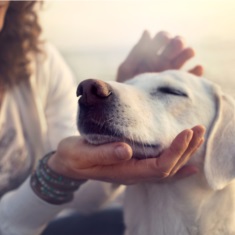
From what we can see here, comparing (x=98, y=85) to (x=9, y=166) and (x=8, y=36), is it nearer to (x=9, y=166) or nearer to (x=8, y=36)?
(x=9, y=166)

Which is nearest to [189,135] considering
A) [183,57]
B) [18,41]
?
[183,57]

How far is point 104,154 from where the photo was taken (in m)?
1.12

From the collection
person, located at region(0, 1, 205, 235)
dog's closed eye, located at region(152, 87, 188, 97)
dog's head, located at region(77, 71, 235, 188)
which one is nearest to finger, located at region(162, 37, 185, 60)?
person, located at region(0, 1, 205, 235)

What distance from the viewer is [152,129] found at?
3.98 ft

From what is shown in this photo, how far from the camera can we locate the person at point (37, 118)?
61.2 inches

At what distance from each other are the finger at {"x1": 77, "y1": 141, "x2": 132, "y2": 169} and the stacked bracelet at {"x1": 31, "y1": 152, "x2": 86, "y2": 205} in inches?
9.4

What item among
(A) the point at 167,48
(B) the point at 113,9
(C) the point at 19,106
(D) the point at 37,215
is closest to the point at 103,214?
(D) the point at 37,215

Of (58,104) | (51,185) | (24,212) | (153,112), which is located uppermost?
(153,112)

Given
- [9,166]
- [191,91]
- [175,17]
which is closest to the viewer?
[191,91]

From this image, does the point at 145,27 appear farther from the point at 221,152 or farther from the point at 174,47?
the point at 221,152

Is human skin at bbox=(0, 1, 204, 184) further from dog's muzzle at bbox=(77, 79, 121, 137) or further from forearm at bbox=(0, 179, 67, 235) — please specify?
forearm at bbox=(0, 179, 67, 235)

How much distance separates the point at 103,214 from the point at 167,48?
0.76 m

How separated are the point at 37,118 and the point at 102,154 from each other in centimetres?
73

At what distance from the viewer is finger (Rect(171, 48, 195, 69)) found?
68.9 inches
